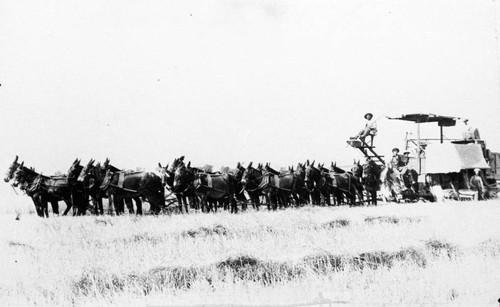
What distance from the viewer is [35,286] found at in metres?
5.99

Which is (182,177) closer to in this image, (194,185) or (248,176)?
(194,185)

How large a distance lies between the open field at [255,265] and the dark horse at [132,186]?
429 cm

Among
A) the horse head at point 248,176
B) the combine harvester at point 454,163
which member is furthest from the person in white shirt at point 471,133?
the horse head at point 248,176

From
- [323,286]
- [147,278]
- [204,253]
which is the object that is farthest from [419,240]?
[147,278]

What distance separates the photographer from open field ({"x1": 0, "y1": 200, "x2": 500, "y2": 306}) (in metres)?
5.74

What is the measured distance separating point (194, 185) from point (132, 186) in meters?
1.70

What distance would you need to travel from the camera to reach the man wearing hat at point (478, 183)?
44.6 feet

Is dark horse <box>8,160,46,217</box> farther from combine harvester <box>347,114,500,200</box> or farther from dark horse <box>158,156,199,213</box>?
combine harvester <box>347,114,500,200</box>

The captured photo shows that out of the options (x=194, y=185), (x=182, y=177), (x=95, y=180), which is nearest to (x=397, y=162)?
(x=194, y=185)

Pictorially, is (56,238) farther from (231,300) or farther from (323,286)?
(323,286)

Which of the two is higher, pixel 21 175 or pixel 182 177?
pixel 21 175

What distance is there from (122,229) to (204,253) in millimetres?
2863

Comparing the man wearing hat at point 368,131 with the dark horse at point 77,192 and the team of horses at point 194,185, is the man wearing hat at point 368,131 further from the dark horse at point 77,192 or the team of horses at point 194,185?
the dark horse at point 77,192

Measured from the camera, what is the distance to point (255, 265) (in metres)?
6.31
